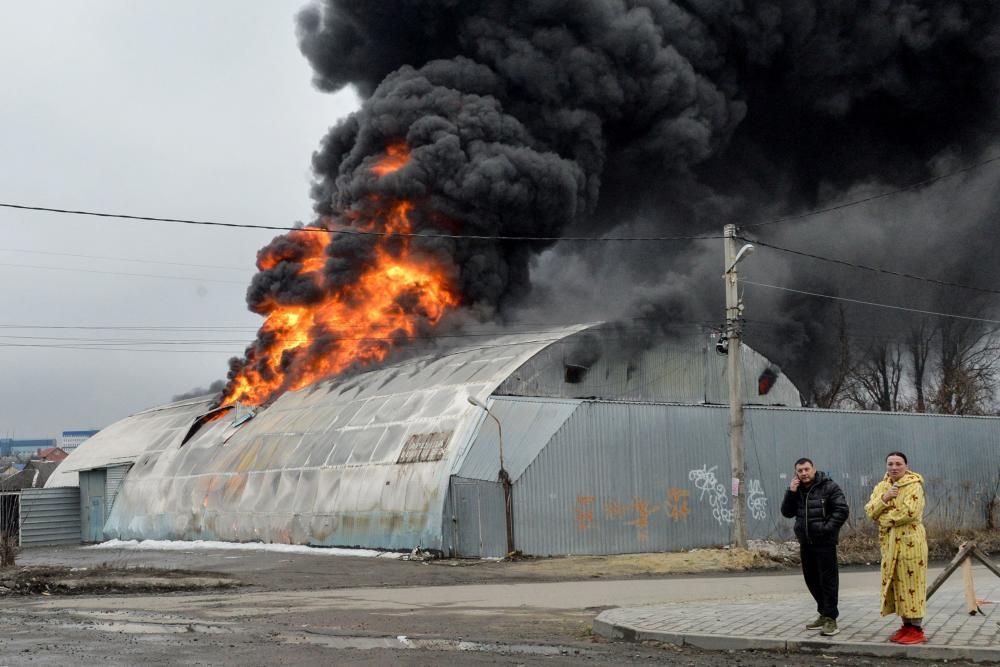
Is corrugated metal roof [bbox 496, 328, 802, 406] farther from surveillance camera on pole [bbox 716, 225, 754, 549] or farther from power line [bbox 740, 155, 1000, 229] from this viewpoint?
power line [bbox 740, 155, 1000, 229]

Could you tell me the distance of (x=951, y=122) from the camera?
41.2 metres

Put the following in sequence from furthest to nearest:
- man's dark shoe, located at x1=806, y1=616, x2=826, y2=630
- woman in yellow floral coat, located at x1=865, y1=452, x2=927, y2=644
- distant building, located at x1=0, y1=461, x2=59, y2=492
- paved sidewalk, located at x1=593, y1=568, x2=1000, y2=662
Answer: distant building, located at x1=0, y1=461, x2=59, y2=492 → man's dark shoe, located at x1=806, y1=616, x2=826, y2=630 → woman in yellow floral coat, located at x1=865, y1=452, x2=927, y2=644 → paved sidewalk, located at x1=593, y1=568, x2=1000, y2=662

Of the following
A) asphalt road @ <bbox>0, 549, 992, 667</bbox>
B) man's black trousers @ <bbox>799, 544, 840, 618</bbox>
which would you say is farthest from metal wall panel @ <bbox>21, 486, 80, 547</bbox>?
man's black trousers @ <bbox>799, 544, 840, 618</bbox>

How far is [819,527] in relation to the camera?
9992 millimetres

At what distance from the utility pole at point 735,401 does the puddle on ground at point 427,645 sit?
13.0 meters

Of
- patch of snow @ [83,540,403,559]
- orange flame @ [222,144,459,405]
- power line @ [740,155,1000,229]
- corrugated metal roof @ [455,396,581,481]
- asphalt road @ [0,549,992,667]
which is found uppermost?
power line @ [740,155,1000,229]

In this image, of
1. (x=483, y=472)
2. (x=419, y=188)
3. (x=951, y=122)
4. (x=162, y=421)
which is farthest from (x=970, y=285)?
(x=162, y=421)

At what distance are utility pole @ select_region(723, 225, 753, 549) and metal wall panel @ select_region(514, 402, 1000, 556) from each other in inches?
152

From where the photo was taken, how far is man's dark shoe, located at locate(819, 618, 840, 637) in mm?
9609

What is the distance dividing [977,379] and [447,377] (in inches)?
1346

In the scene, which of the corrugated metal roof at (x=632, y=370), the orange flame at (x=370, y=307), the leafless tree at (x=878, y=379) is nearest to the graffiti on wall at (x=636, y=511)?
the corrugated metal roof at (x=632, y=370)

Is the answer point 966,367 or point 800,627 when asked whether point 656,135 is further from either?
point 800,627

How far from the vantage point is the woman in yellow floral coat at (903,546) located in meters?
9.23

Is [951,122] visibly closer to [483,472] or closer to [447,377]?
[447,377]
